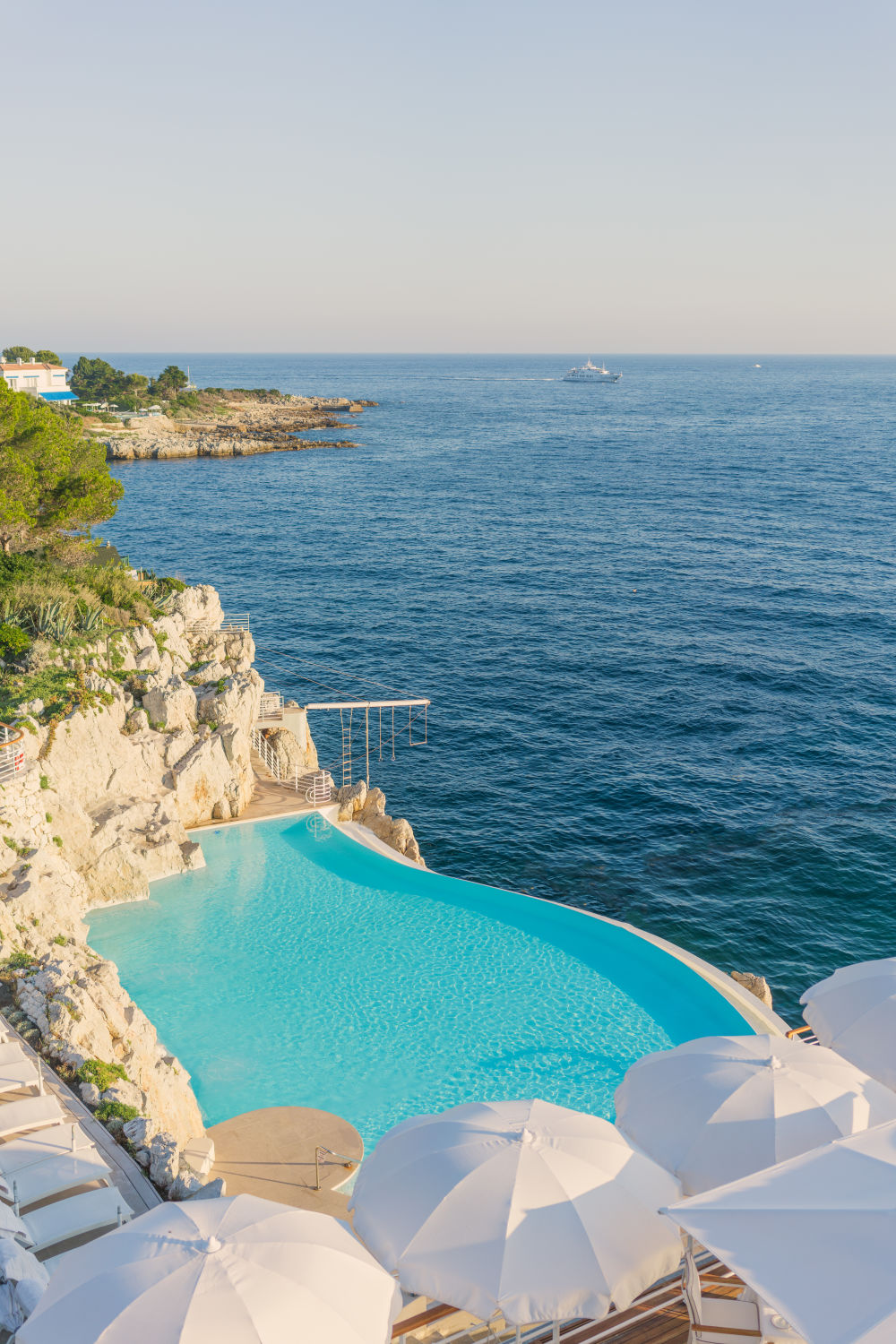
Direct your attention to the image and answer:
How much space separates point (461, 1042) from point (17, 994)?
817cm

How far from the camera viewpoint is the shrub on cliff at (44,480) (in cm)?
3062

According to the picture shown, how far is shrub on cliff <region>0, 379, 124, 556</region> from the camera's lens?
30.6m

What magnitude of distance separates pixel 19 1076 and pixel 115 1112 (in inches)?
64.6

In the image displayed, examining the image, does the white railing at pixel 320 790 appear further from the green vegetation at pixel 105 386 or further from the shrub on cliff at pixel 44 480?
the green vegetation at pixel 105 386

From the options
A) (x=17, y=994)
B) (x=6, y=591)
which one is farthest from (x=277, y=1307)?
(x=6, y=591)

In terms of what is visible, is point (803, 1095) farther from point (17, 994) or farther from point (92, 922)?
point (92, 922)

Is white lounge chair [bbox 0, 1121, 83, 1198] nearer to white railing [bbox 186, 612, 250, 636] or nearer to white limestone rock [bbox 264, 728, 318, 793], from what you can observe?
white limestone rock [bbox 264, 728, 318, 793]

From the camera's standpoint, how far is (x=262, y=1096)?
55.3ft

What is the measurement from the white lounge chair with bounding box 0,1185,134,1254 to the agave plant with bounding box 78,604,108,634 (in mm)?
17471

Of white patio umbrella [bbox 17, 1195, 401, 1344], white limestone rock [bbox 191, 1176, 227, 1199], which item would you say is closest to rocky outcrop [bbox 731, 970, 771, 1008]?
white limestone rock [bbox 191, 1176, 227, 1199]

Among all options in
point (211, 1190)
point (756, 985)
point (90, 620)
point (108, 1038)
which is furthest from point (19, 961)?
point (756, 985)

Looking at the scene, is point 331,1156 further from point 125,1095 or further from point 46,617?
point 46,617

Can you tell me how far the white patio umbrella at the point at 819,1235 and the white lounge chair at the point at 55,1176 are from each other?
25.6 ft

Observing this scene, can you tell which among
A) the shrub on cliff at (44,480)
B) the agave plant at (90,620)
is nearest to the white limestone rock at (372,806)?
the agave plant at (90,620)
